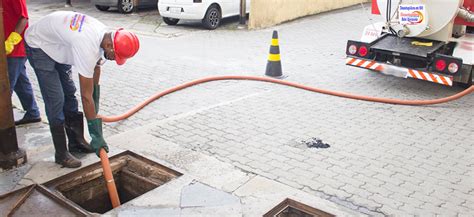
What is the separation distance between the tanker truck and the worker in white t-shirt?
14.4 feet

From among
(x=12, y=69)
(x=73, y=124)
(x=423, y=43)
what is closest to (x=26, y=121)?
(x=12, y=69)

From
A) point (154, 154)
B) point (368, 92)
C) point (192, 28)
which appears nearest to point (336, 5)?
point (192, 28)

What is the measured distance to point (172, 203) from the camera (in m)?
3.60

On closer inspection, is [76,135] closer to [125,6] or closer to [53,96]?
[53,96]

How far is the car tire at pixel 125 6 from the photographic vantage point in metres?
14.5

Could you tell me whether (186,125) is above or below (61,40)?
below

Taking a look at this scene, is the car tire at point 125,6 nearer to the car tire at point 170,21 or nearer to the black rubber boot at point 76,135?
the car tire at point 170,21

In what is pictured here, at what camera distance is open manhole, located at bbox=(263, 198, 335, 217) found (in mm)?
3537

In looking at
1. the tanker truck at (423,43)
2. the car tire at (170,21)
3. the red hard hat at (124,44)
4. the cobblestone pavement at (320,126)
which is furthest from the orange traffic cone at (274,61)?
the car tire at (170,21)

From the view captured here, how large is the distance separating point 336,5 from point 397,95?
9.86 meters

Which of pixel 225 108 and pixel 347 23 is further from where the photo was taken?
pixel 347 23

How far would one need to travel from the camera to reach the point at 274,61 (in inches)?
295

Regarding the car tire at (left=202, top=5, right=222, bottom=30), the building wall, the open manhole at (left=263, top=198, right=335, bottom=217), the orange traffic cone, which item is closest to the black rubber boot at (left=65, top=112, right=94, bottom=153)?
the open manhole at (left=263, top=198, right=335, bottom=217)

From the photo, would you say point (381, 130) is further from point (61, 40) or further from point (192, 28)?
point (192, 28)
